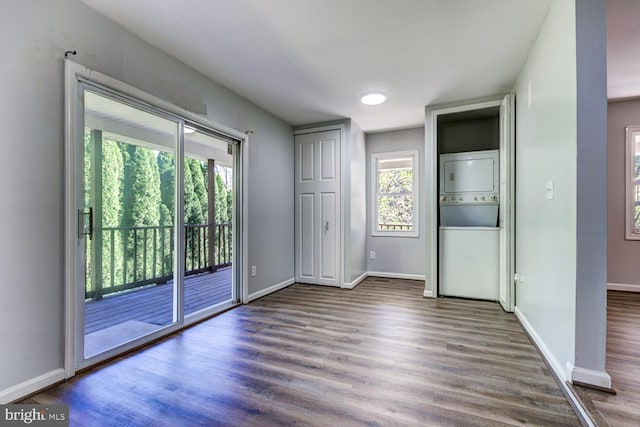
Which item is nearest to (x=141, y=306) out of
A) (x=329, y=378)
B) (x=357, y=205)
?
(x=329, y=378)

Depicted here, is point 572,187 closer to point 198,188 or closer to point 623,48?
point 623,48

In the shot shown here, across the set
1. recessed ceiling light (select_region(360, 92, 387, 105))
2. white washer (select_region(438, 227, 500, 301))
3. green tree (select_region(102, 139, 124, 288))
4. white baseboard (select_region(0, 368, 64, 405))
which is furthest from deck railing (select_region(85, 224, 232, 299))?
white washer (select_region(438, 227, 500, 301))

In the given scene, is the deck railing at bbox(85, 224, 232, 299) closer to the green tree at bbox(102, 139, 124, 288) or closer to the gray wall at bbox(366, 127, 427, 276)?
the green tree at bbox(102, 139, 124, 288)

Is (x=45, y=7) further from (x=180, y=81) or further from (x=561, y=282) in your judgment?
(x=561, y=282)

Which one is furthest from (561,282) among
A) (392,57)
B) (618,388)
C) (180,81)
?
(180,81)

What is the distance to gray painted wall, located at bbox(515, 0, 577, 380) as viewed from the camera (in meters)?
1.67

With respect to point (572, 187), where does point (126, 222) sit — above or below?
below

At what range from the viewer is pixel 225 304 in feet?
10.8

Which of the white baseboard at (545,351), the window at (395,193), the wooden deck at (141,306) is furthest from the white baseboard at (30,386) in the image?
the window at (395,193)

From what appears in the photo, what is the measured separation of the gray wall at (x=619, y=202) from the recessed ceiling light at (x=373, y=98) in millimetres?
3058

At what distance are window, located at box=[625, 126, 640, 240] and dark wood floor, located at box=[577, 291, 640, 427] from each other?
131 cm

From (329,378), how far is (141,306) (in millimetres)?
1870

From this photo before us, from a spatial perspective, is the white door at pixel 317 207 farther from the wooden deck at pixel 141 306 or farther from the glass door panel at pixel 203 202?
the wooden deck at pixel 141 306

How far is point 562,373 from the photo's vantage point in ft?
5.72
